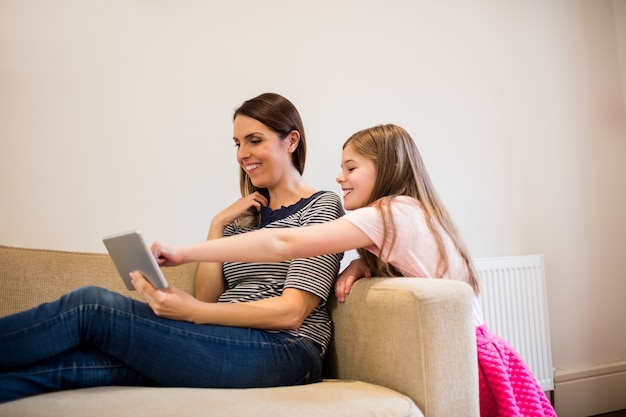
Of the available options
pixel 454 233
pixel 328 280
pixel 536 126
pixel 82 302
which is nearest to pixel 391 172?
pixel 454 233

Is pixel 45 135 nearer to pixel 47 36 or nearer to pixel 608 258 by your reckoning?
pixel 47 36

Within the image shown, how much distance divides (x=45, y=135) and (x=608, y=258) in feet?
8.39

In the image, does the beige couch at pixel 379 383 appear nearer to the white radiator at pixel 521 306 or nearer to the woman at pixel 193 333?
the woman at pixel 193 333

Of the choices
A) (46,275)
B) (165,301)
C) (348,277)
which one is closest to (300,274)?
(348,277)

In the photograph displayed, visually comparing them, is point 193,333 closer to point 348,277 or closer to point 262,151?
point 348,277

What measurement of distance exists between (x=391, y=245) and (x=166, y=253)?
0.52m

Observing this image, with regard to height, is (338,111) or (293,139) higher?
(338,111)

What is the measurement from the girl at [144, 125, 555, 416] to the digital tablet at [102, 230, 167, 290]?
27mm

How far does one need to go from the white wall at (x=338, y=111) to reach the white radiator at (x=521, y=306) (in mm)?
170

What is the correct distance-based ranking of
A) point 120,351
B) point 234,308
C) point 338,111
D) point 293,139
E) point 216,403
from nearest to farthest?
point 216,403 → point 120,351 → point 234,308 → point 293,139 → point 338,111

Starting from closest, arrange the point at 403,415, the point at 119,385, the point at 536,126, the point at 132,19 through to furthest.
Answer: the point at 403,415, the point at 119,385, the point at 132,19, the point at 536,126

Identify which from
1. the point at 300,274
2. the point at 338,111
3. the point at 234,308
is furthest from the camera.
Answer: the point at 338,111

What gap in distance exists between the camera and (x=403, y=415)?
1.18m

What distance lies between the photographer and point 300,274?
1528 mm
